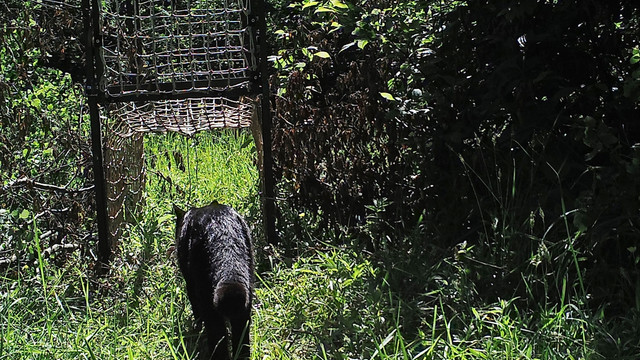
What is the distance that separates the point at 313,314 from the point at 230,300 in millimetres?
734

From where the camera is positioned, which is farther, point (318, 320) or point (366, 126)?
point (366, 126)

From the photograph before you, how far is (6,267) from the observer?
439 centimetres

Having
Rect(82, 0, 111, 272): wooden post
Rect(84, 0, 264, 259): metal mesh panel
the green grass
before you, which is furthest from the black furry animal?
Rect(84, 0, 264, 259): metal mesh panel

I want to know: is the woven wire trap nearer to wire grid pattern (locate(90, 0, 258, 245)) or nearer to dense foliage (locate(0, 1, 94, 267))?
wire grid pattern (locate(90, 0, 258, 245))

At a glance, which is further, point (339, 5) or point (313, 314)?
point (339, 5)

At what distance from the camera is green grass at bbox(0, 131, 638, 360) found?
9.63ft

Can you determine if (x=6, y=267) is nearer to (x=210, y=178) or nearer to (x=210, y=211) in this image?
(x=210, y=211)

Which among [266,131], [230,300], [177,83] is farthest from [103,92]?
[230,300]

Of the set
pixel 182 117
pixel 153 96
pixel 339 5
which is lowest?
pixel 182 117

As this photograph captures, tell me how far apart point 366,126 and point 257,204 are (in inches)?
43.8

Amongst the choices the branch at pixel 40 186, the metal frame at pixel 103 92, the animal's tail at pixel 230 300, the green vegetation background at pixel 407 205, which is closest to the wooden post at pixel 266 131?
the metal frame at pixel 103 92

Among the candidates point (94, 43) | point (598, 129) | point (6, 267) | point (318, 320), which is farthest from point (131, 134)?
point (598, 129)

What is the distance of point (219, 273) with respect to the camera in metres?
3.23

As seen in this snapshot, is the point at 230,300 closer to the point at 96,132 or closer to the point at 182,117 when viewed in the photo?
the point at 96,132
